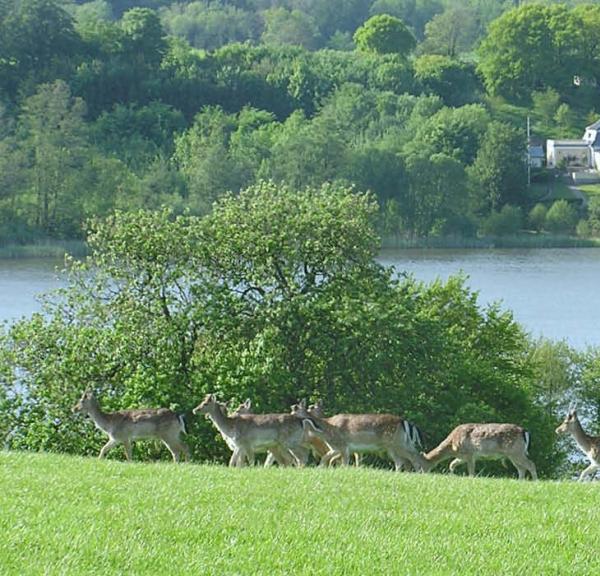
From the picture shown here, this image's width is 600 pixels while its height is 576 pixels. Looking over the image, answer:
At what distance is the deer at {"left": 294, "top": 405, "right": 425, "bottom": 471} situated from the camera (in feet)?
61.4

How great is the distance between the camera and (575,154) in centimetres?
12681

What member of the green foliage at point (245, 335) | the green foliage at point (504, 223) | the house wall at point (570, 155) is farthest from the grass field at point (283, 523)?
the house wall at point (570, 155)

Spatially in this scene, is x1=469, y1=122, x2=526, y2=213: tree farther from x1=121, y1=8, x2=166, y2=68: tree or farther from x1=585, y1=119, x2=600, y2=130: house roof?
x1=121, y1=8, x2=166, y2=68: tree

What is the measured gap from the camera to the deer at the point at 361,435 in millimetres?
18703

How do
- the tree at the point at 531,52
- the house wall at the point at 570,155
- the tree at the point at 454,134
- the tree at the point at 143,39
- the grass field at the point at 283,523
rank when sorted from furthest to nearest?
the tree at the point at 531,52 → the tree at the point at 143,39 → the house wall at the point at 570,155 → the tree at the point at 454,134 → the grass field at the point at 283,523

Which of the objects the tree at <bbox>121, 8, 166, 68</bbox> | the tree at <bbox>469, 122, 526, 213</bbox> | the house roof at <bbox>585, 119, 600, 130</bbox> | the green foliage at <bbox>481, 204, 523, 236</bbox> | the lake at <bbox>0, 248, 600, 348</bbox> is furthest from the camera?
the tree at <bbox>121, 8, 166, 68</bbox>

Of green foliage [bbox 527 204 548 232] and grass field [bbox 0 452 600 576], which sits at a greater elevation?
grass field [bbox 0 452 600 576]

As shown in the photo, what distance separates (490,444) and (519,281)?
A: 49875 mm

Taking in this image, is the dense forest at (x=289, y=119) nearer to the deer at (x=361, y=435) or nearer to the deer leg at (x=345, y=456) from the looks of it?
the deer at (x=361, y=435)

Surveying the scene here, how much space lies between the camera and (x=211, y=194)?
10188cm

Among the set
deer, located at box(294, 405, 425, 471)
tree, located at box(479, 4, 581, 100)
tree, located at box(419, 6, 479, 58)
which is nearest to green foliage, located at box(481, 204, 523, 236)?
tree, located at box(479, 4, 581, 100)

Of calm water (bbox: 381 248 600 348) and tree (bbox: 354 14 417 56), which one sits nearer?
calm water (bbox: 381 248 600 348)

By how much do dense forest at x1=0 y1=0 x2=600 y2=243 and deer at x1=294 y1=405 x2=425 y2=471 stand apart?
69.2m

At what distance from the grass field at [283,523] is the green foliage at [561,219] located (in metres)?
88.4
